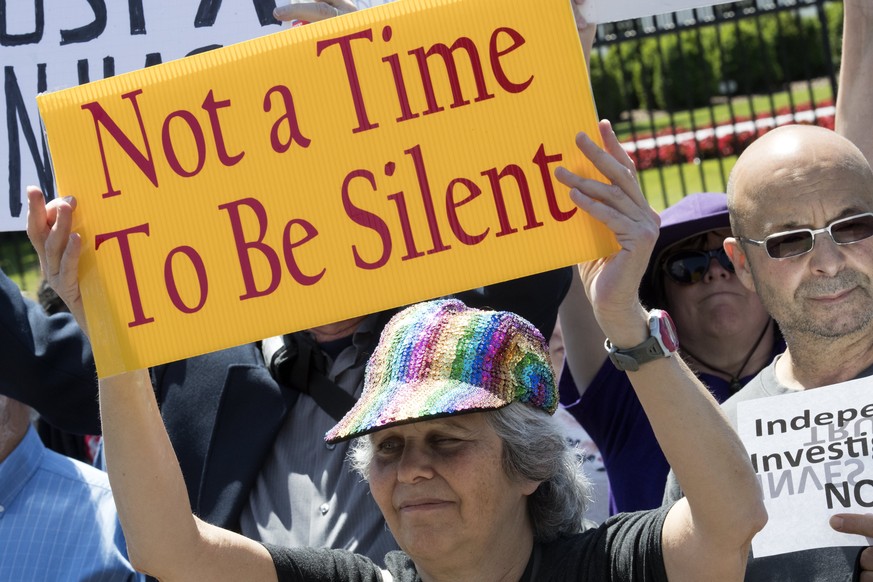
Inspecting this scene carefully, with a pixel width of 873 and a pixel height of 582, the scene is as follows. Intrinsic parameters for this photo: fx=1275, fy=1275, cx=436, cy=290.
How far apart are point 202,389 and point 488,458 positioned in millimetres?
975

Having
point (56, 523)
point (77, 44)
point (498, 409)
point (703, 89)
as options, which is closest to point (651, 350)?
point (498, 409)

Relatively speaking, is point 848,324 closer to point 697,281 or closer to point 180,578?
point 697,281

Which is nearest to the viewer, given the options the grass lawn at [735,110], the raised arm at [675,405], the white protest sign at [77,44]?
the raised arm at [675,405]

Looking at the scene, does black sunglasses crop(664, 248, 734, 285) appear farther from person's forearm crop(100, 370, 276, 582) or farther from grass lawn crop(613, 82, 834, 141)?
grass lawn crop(613, 82, 834, 141)

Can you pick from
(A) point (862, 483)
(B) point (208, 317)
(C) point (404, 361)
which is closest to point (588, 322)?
(C) point (404, 361)

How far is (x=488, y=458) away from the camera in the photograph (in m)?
2.53

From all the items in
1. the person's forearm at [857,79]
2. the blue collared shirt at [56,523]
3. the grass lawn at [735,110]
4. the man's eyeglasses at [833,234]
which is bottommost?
the grass lawn at [735,110]

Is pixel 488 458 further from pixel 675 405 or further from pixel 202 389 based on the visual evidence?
pixel 202 389

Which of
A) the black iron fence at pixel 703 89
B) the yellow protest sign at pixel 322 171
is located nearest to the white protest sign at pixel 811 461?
the yellow protest sign at pixel 322 171

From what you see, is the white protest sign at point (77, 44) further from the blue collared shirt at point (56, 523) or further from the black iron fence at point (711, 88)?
the black iron fence at point (711, 88)

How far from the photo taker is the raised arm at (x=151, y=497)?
238 cm

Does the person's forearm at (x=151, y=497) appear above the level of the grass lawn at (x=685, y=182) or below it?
above

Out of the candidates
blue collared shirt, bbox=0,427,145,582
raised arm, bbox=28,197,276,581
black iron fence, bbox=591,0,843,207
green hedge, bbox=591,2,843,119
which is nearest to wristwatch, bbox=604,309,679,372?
raised arm, bbox=28,197,276,581

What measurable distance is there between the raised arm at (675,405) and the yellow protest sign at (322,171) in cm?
6
